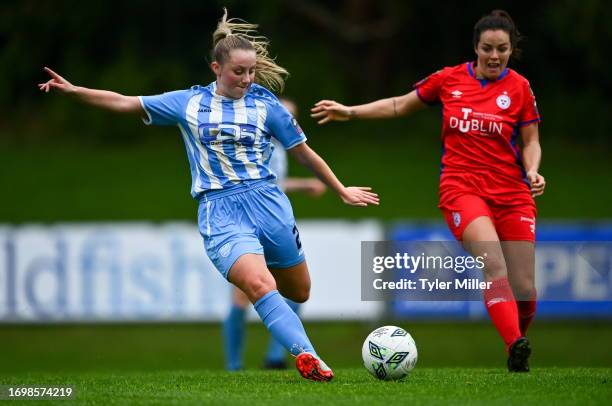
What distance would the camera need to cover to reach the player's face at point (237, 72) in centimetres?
640

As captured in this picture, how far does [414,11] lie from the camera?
22422mm

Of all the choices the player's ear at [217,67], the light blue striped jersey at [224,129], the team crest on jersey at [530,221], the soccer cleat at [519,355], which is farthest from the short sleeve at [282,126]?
the soccer cleat at [519,355]

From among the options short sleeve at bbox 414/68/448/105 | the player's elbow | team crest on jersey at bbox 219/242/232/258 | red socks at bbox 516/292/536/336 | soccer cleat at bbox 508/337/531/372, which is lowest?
soccer cleat at bbox 508/337/531/372

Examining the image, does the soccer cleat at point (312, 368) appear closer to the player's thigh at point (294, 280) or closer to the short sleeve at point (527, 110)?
the player's thigh at point (294, 280)

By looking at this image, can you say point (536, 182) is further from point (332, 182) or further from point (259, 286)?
point (259, 286)

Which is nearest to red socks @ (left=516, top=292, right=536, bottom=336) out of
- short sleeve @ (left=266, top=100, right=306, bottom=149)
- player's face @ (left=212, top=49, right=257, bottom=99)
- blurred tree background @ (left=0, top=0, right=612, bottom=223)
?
short sleeve @ (left=266, top=100, right=306, bottom=149)

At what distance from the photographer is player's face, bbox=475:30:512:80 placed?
715 centimetres

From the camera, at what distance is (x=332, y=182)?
259 inches

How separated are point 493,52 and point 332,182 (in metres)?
1.55

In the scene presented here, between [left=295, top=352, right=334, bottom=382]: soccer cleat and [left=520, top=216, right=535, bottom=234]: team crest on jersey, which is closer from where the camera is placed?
A: [left=295, top=352, right=334, bottom=382]: soccer cleat

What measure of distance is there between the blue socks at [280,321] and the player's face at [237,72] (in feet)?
4.18

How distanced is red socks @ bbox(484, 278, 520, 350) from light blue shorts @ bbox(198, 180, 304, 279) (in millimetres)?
1394

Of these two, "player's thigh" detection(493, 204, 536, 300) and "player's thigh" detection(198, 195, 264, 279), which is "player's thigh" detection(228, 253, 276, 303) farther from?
"player's thigh" detection(493, 204, 536, 300)

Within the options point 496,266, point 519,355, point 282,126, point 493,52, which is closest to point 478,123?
point 493,52
